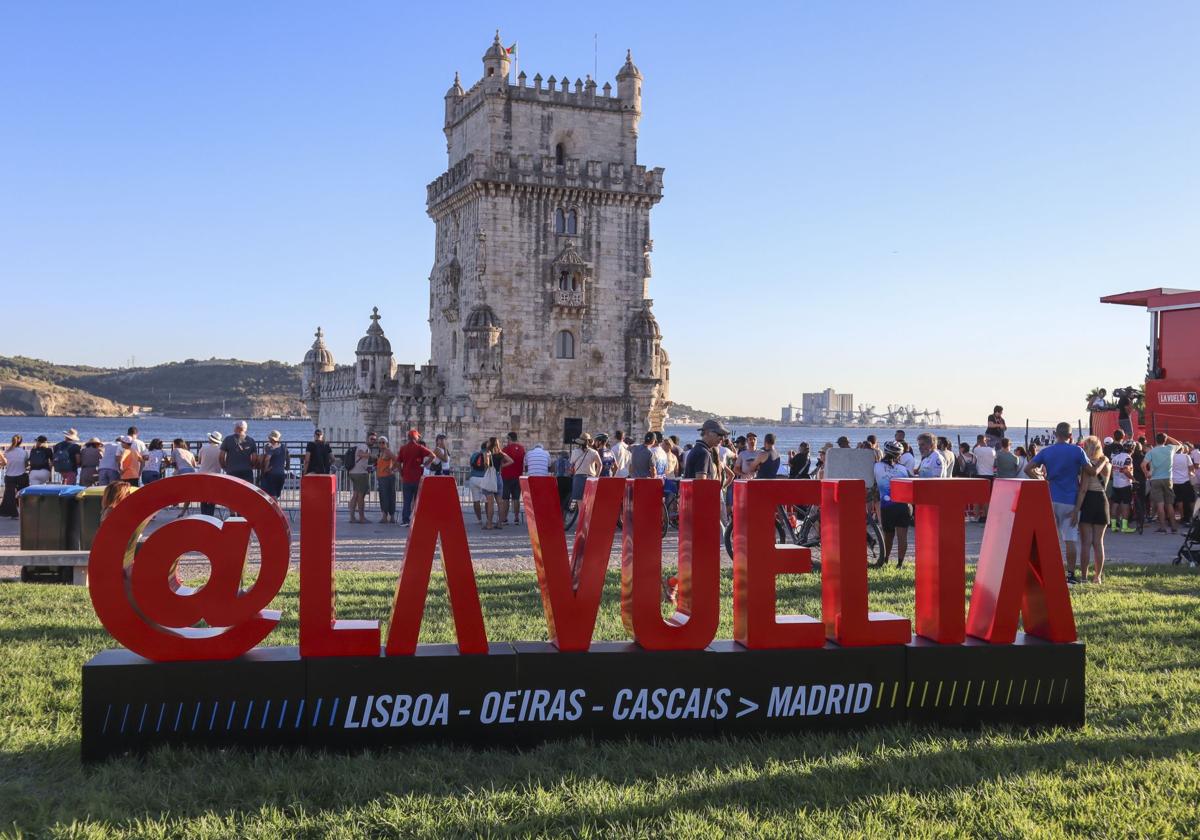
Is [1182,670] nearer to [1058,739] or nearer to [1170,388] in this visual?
[1058,739]

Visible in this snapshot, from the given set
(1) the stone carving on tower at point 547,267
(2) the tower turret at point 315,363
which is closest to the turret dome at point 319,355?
(2) the tower turret at point 315,363

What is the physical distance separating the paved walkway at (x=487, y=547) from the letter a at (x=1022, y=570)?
6898 mm

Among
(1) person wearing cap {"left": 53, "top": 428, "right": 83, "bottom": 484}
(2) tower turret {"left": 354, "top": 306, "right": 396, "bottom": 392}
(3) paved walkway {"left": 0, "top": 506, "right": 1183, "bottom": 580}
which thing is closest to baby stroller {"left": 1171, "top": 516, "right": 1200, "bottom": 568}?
(3) paved walkway {"left": 0, "top": 506, "right": 1183, "bottom": 580}

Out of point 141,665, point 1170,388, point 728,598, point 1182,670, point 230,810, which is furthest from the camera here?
point 1170,388

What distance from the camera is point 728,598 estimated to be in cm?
1170

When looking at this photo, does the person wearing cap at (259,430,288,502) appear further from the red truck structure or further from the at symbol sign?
the red truck structure

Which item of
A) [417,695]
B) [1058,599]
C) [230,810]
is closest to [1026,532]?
[1058,599]

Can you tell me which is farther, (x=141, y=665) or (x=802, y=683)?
(x=802, y=683)

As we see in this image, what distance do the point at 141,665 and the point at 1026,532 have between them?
18.3ft

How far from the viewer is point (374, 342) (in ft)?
158

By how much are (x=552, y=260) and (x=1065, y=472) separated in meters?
31.9

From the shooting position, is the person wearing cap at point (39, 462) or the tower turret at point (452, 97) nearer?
the person wearing cap at point (39, 462)

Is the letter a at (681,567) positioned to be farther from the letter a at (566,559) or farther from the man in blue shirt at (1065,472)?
the man in blue shirt at (1065,472)

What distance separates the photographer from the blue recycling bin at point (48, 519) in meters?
13.4
